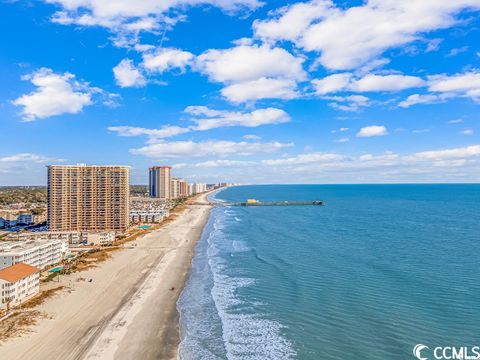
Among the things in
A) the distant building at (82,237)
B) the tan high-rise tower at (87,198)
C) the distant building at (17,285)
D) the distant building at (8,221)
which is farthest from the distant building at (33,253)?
the distant building at (8,221)

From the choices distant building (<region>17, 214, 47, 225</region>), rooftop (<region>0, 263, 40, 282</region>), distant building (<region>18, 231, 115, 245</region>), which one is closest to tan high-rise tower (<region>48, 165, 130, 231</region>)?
distant building (<region>18, 231, 115, 245</region>)

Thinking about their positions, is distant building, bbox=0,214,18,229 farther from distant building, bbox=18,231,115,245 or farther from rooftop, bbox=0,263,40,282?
rooftop, bbox=0,263,40,282

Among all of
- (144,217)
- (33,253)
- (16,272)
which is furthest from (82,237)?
(16,272)

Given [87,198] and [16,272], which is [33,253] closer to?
[16,272]

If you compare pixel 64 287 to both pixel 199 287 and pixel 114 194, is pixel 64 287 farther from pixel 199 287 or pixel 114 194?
pixel 114 194

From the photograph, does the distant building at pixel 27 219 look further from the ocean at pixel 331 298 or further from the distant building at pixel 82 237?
the ocean at pixel 331 298

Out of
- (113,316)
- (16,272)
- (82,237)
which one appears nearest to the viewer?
(113,316)
